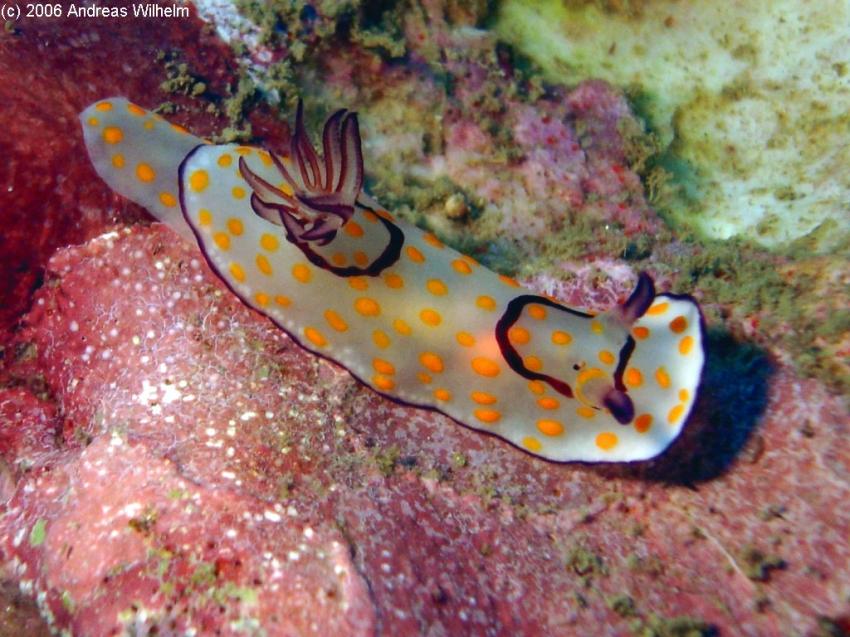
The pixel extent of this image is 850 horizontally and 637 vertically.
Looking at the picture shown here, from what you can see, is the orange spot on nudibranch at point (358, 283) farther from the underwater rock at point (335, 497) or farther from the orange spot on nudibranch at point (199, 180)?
the orange spot on nudibranch at point (199, 180)

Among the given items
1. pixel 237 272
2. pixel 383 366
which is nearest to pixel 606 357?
pixel 383 366

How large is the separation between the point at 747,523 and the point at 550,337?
1.53 m

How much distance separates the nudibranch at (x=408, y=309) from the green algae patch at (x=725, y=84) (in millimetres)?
3191

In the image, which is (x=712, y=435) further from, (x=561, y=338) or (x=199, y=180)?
(x=199, y=180)

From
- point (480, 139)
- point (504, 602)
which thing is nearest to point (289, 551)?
point (504, 602)

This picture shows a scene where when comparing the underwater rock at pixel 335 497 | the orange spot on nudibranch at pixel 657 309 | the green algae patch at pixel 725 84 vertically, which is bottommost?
the underwater rock at pixel 335 497

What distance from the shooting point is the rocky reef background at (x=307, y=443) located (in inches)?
120

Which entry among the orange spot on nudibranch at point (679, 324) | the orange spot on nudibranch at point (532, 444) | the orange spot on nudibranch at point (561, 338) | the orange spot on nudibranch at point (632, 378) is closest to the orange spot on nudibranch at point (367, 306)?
the orange spot on nudibranch at point (561, 338)

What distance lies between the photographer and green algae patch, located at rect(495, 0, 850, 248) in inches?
251

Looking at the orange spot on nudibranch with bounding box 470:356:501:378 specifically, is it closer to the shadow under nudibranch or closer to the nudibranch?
the nudibranch

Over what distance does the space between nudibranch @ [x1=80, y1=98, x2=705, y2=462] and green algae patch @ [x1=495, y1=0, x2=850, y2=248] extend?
10.5 ft

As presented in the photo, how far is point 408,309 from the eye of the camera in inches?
148

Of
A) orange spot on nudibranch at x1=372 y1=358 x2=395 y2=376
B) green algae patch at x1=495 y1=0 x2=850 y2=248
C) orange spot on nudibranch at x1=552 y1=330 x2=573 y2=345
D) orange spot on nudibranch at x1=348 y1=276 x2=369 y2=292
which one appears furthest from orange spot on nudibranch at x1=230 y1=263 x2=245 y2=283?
green algae patch at x1=495 y1=0 x2=850 y2=248

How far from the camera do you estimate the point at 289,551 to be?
3004 millimetres
